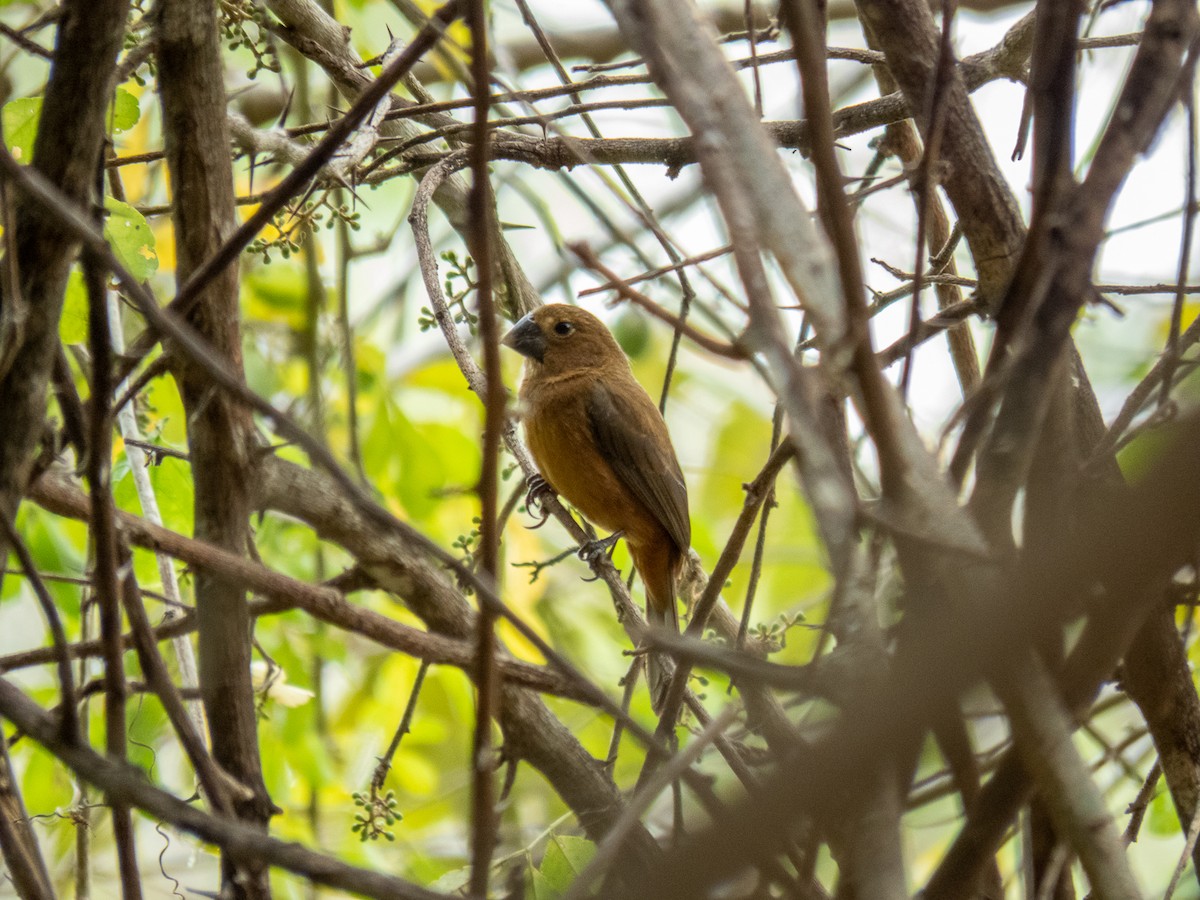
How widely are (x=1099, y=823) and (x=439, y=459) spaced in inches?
152

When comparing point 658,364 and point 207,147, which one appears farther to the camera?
point 658,364

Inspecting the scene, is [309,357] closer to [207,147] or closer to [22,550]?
[207,147]

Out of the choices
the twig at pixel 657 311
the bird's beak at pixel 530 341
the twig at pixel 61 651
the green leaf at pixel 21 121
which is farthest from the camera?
the bird's beak at pixel 530 341

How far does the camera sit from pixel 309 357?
4641mm

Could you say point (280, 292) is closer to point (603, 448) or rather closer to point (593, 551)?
point (603, 448)

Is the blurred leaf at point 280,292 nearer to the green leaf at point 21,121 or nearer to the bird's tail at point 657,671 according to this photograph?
the bird's tail at point 657,671

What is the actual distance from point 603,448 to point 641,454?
0.19 meters

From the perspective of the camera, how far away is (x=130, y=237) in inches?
103

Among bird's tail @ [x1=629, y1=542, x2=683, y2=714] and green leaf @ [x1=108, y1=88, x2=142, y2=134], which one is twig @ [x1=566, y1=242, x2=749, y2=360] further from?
bird's tail @ [x1=629, y1=542, x2=683, y2=714]

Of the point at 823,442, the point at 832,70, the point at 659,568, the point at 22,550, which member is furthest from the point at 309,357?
the point at 832,70

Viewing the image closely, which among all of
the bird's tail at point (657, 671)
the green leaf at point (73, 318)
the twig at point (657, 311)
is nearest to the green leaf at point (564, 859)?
the bird's tail at point (657, 671)

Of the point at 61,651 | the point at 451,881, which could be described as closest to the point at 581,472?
the point at 451,881

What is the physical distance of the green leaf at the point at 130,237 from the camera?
2.60 metres

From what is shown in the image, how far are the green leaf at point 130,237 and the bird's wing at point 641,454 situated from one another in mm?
3344
